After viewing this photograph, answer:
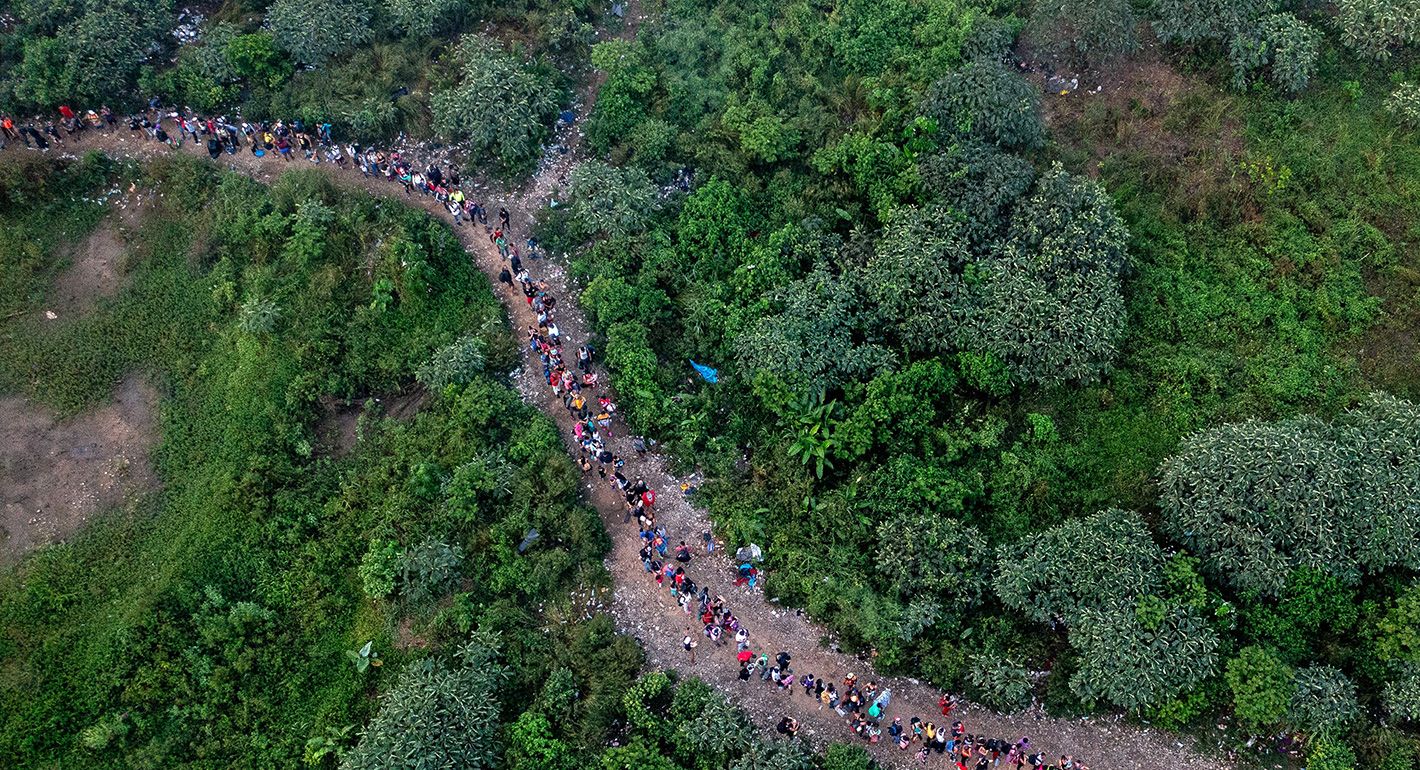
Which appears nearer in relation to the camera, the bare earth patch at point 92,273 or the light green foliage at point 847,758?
the light green foliage at point 847,758

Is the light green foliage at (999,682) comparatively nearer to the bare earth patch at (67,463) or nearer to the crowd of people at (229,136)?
the crowd of people at (229,136)

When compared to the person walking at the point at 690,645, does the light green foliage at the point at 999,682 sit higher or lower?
higher

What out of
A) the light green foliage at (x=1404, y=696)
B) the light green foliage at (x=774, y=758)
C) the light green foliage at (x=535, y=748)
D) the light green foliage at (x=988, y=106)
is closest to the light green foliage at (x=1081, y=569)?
the light green foliage at (x=1404, y=696)

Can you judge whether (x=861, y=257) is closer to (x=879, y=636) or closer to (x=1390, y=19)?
(x=879, y=636)

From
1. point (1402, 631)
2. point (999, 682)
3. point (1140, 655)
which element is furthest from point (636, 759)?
point (1402, 631)

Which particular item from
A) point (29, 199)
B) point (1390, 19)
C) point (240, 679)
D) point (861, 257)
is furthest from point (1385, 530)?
point (29, 199)

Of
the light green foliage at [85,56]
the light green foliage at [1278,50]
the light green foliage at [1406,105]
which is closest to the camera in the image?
the light green foliage at [1406,105]

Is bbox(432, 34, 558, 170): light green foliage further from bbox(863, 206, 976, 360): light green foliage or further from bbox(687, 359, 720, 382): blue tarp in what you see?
bbox(863, 206, 976, 360): light green foliage

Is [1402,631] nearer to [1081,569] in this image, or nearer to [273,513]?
[1081,569]
